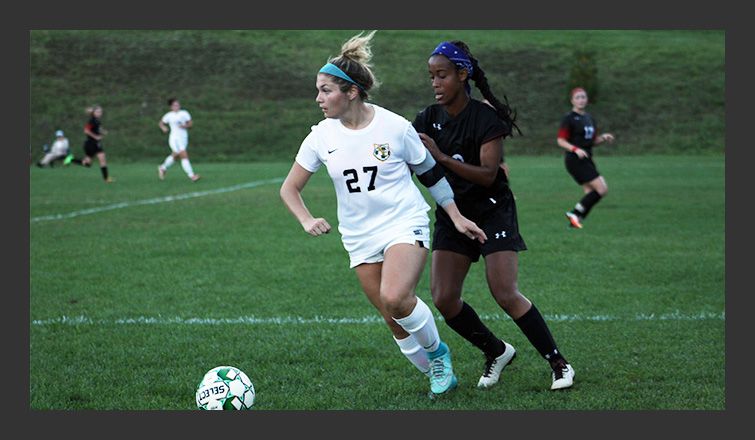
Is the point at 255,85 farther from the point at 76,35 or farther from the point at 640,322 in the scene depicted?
the point at 640,322

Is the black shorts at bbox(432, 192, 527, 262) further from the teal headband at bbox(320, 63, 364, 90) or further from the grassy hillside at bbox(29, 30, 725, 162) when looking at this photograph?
the grassy hillside at bbox(29, 30, 725, 162)

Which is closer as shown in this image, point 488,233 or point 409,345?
point 409,345

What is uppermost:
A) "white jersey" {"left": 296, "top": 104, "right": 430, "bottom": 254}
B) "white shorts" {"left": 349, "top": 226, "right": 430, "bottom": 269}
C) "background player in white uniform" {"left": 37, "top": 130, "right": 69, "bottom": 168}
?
"white jersey" {"left": 296, "top": 104, "right": 430, "bottom": 254}

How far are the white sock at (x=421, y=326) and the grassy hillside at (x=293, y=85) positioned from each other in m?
29.0

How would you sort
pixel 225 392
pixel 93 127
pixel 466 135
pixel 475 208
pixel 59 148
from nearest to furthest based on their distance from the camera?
pixel 225 392 < pixel 466 135 < pixel 475 208 < pixel 93 127 < pixel 59 148

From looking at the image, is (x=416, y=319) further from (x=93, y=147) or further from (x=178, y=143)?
(x=93, y=147)

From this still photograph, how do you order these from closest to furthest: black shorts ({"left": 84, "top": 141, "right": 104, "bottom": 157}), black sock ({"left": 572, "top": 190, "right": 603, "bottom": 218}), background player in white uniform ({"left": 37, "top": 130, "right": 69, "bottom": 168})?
black sock ({"left": 572, "top": 190, "right": 603, "bottom": 218}) → black shorts ({"left": 84, "top": 141, "right": 104, "bottom": 157}) → background player in white uniform ({"left": 37, "top": 130, "right": 69, "bottom": 168})

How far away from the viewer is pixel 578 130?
1239 centimetres

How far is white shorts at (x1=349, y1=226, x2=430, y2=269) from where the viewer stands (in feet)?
14.6

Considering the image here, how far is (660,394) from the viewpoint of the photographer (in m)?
4.55

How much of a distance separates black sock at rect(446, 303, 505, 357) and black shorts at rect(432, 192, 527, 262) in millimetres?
364

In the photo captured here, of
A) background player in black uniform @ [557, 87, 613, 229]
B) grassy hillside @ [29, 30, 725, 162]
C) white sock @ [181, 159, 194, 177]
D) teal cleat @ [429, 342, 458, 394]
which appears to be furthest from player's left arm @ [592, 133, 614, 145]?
grassy hillside @ [29, 30, 725, 162]

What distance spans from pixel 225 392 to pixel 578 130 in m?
9.36

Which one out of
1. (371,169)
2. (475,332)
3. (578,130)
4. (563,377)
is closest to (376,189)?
(371,169)
